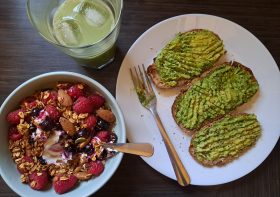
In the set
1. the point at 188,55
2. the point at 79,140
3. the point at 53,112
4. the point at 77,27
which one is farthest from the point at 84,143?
the point at 188,55

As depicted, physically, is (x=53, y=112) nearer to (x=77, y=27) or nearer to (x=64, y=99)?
(x=64, y=99)

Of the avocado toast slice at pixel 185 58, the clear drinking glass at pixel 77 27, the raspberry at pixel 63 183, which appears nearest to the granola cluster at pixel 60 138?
the raspberry at pixel 63 183

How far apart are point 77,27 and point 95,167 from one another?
0.45 meters

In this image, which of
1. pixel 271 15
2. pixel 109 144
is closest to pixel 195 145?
pixel 109 144

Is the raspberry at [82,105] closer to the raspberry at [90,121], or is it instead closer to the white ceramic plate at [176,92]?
the raspberry at [90,121]

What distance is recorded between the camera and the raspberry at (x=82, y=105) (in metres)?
1.26

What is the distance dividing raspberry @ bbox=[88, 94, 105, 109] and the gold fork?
155 millimetres

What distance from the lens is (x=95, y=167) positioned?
124cm

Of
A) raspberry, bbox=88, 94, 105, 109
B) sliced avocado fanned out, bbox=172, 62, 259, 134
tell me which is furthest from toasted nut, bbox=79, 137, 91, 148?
sliced avocado fanned out, bbox=172, 62, 259, 134

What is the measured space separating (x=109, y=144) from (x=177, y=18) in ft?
1.67

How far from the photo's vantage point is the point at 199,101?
1.39m

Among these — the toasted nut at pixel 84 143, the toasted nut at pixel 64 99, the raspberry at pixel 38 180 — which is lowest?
the raspberry at pixel 38 180

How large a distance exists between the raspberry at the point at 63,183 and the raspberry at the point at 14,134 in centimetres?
17

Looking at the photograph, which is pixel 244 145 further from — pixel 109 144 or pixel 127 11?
pixel 127 11
